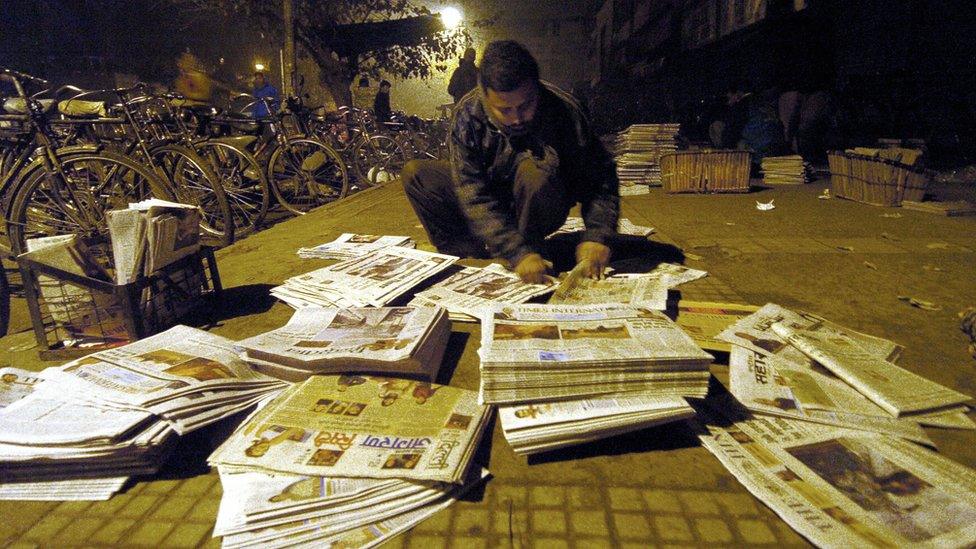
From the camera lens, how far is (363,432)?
3.59 ft

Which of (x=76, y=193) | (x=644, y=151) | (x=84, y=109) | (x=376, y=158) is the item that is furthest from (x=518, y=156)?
(x=376, y=158)

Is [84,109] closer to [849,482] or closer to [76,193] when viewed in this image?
[76,193]

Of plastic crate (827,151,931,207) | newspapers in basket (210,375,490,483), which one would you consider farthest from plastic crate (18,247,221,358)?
plastic crate (827,151,931,207)

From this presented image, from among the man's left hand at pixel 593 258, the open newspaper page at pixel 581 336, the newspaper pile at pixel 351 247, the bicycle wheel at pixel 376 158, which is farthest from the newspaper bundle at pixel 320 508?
the bicycle wheel at pixel 376 158

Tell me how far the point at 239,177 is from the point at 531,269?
3.60 meters

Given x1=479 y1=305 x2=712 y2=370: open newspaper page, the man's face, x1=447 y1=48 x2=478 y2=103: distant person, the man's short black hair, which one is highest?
x1=447 y1=48 x2=478 y2=103: distant person

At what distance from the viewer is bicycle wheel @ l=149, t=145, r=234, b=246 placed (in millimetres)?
3523

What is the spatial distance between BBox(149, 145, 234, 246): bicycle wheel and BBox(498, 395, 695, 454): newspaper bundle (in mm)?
3279

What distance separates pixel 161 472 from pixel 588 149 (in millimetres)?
2022

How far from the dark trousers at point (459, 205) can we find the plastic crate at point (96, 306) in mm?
1242

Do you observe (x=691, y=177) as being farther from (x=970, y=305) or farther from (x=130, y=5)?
(x=130, y=5)

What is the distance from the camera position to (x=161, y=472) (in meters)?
1.09

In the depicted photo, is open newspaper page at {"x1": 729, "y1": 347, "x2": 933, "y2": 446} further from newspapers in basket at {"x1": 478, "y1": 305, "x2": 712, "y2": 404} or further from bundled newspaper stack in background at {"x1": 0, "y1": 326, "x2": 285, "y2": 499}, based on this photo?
bundled newspaper stack in background at {"x1": 0, "y1": 326, "x2": 285, "y2": 499}

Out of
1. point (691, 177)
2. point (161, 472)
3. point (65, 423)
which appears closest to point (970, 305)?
point (161, 472)
